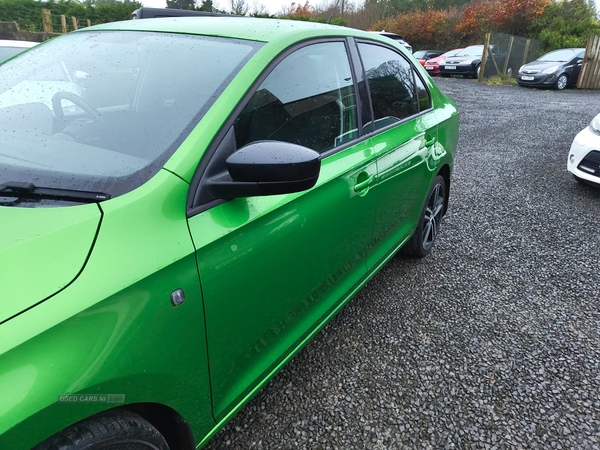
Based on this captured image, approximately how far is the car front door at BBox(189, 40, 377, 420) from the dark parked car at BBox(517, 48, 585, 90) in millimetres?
14708

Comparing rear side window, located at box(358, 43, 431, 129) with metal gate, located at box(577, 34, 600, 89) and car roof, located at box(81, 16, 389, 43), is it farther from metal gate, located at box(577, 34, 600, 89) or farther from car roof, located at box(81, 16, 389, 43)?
metal gate, located at box(577, 34, 600, 89)

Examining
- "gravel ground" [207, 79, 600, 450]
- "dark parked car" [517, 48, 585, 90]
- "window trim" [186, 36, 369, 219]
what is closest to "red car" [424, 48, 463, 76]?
"dark parked car" [517, 48, 585, 90]

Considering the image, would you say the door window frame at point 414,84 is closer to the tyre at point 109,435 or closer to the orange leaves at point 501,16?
the tyre at point 109,435

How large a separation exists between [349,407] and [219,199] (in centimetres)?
126

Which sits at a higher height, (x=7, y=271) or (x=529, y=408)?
(x=7, y=271)

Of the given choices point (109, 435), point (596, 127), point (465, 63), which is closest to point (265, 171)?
point (109, 435)

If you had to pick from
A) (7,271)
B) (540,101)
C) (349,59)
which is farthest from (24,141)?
(540,101)

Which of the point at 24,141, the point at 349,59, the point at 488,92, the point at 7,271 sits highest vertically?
the point at 349,59

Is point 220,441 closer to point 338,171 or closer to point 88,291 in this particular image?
point 88,291

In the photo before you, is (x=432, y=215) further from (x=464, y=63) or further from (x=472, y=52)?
(x=472, y=52)

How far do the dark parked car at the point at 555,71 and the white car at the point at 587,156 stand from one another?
1129 cm

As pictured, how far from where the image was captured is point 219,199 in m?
1.36

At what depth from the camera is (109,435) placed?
1.07 metres

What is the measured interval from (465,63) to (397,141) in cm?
1685
